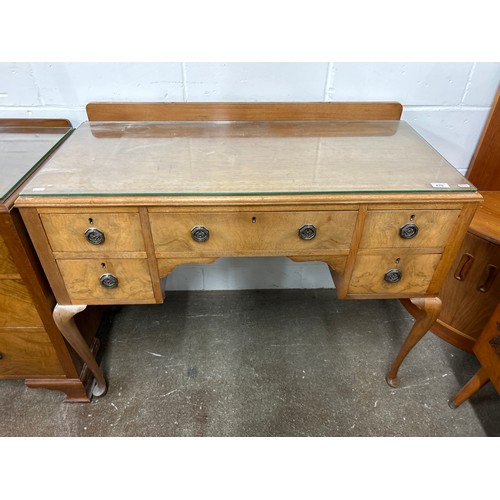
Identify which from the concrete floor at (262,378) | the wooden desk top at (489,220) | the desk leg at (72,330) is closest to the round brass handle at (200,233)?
the desk leg at (72,330)

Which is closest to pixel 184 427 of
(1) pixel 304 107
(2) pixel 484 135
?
(1) pixel 304 107

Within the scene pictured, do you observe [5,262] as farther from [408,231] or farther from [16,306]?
[408,231]

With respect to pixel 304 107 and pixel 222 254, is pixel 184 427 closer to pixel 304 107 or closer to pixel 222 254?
pixel 222 254

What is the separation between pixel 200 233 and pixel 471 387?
115 centimetres

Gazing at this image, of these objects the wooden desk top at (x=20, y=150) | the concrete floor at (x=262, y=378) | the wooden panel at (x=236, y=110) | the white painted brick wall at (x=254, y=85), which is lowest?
the concrete floor at (x=262, y=378)

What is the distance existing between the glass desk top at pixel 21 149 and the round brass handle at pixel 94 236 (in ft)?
0.75

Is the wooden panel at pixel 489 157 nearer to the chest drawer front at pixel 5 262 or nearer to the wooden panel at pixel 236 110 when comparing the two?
the wooden panel at pixel 236 110

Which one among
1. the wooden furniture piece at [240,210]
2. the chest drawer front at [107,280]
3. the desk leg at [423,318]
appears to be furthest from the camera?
the desk leg at [423,318]

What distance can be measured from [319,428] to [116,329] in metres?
1.02

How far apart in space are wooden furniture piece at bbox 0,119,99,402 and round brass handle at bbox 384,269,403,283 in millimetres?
1063

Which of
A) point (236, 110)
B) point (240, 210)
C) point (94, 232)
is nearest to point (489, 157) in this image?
point (236, 110)

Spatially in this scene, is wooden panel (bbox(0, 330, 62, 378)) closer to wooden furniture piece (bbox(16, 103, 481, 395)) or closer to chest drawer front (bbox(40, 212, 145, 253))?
wooden furniture piece (bbox(16, 103, 481, 395))

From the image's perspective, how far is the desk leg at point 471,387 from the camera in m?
1.31

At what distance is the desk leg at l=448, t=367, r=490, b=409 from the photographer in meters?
1.31
